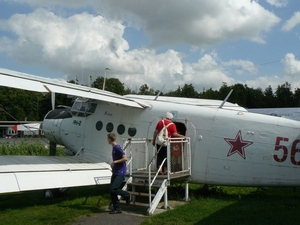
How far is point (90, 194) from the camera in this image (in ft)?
36.5

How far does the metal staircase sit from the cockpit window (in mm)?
2533

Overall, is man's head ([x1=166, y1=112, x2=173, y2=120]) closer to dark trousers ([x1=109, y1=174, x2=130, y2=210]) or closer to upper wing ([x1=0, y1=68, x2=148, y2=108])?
upper wing ([x1=0, y1=68, x2=148, y2=108])

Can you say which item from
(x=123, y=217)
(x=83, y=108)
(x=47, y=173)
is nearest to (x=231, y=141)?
(x=123, y=217)

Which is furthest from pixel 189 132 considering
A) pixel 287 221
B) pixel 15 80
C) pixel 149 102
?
pixel 15 80

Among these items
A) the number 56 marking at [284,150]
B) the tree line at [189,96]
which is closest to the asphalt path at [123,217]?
the number 56 marking at [284,150]

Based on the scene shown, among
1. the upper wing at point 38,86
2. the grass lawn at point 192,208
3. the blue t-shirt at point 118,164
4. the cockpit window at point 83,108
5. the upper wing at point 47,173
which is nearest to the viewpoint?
the grass lawn at point 192,208

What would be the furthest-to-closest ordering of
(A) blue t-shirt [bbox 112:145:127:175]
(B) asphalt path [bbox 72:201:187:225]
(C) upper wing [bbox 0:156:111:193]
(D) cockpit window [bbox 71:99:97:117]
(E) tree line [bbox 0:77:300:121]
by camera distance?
(E) tree line [bbox 0:77:300:121], (D) cockpit window [bbox 71:99:97:117], (A) blue t-shirt [bbox 112:145:127:175], (C) upper wing [bbox 0:156:111:193], (B) asphalt path [bbox 72:201:187:225]

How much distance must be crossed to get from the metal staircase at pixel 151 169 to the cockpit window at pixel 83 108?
8.31 feet

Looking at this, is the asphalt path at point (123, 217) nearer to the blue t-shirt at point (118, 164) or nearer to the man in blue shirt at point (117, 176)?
the man in blue shirt at point (117, 176)

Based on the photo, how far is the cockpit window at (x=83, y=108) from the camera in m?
11.8

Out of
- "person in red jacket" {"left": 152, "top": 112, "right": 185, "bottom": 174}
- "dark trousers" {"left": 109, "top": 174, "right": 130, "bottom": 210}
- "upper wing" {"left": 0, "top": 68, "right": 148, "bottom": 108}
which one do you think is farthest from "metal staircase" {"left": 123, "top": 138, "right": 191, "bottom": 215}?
"upper wing" {"left": 0, "top": 68, "right": 148, "bottom": 108}

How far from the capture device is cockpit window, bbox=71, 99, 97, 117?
11773 millimetres

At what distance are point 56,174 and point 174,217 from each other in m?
3.35

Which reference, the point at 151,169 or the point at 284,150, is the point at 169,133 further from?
the point at 284,150
